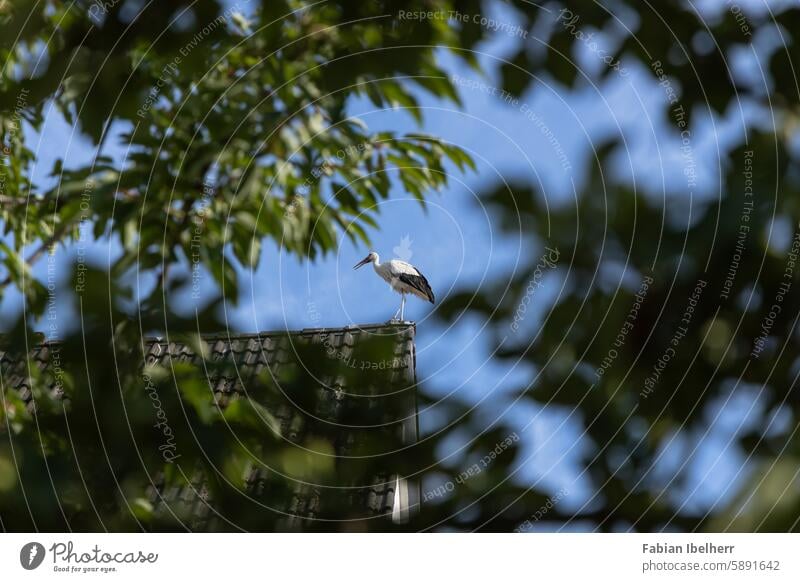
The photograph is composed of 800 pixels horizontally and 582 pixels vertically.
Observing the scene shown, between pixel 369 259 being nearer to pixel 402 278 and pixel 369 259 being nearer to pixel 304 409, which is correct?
pixel 402 278

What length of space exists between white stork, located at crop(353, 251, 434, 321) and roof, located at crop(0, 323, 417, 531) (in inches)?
2.7

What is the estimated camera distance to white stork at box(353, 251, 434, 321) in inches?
34.9

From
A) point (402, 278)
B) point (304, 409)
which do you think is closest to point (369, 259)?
point (402, 278)

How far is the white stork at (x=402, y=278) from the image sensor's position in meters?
0.89

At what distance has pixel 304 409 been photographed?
82cm

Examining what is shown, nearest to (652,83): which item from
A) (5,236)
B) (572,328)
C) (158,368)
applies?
(572,328)

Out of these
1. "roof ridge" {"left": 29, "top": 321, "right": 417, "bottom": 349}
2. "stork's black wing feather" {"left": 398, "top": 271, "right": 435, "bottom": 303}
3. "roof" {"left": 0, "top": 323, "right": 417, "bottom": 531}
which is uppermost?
"stork's black wing feather" {"left": 398, "top": 271, "right": 435, "bottom": 303}

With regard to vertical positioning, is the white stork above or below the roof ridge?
above

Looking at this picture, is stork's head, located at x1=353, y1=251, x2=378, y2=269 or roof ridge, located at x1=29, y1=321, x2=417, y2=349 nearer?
roof ridge, located at x1=29, y1=321, x2=417, y2=349

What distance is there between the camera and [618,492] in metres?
0.80

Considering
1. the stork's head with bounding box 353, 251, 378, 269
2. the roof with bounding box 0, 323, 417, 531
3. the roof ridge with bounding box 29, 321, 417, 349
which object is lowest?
the roof with bounding box 0, 323, 417, 531

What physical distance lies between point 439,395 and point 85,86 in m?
0.49

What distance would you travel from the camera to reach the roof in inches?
31.3

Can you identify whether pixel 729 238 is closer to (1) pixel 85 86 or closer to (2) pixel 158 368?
(2) pixel 158 368
